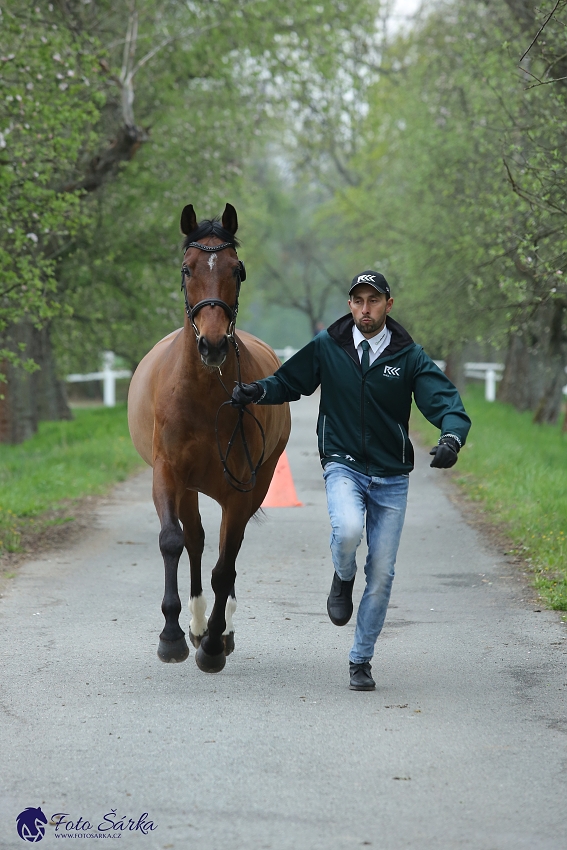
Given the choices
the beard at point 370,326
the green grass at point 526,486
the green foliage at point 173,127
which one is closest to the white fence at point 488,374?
the green grass at point 526,486

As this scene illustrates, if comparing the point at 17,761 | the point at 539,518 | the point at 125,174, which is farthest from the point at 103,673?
the point at 125,174

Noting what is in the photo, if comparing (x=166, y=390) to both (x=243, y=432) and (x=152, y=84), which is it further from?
(x=152, y=84)

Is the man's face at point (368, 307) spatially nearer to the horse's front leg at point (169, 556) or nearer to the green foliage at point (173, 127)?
the horse's front leg at point (169, 556)

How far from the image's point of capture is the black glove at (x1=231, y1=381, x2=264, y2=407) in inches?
242

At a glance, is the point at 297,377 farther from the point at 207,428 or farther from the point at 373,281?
the point at 373,281

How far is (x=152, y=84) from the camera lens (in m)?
20.5

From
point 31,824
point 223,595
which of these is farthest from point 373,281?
point 31,824

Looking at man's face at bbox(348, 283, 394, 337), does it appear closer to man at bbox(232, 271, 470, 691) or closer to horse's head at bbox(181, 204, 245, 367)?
man at bbox(232, 271, 470, 691)

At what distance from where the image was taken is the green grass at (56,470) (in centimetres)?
1241

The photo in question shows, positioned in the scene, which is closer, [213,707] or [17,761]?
[17,761]

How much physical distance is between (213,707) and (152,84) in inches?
→ 653

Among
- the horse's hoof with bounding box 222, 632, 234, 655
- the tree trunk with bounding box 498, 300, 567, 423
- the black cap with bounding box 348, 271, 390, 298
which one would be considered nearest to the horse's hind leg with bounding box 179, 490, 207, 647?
the horse's hoof with bounding box 222, 632, 234, 655

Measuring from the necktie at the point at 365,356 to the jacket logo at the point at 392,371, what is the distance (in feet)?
0.33

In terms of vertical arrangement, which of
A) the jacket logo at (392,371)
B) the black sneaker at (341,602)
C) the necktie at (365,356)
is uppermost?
the necktie at (365,356)
